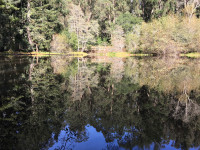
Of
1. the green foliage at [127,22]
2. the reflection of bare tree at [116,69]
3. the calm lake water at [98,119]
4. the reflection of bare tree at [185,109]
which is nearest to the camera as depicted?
the calm lake water at [98,119]

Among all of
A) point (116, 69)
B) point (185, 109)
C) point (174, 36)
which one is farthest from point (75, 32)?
point (185, 109)

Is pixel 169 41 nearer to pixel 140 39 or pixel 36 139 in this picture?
pixel 140 39

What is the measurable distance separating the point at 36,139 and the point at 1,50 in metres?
40.6

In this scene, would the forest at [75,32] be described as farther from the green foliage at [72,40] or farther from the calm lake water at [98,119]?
the calm lake water at [98,119]

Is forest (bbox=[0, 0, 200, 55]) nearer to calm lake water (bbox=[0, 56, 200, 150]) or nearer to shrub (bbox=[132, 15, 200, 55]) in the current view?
shrub (bbox=[132, 15, 200, 55])

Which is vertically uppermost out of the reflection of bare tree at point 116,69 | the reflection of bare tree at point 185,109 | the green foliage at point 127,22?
the green foliage at point 127,22

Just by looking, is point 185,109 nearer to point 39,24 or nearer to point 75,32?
point 39,24

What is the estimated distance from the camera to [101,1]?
58656 mm

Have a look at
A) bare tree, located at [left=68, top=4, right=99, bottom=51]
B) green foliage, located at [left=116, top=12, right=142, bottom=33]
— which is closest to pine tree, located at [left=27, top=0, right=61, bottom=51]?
bare tree, located at [left=68, top=4, right=99, bottom=51]

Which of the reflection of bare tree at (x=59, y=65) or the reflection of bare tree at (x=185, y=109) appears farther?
the reflection of bare tree at (x=59, y=65)

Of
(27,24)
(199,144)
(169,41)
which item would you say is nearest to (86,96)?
(199,144)

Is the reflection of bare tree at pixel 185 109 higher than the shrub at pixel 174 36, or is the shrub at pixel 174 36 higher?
the shrub at pixel 174 36

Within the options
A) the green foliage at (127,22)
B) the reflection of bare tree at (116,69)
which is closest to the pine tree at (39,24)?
the green foliage at (127,22)

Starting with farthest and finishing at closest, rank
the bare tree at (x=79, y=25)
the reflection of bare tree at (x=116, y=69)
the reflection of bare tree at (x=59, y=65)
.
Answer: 1. the bare tree at (x=79, y=25)
2. the reflection of bare tree at (x=59, y=65)
3. the reflection of bare tree at (x=116, y=69)
